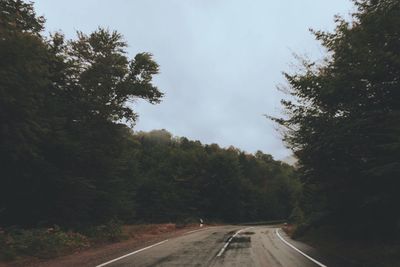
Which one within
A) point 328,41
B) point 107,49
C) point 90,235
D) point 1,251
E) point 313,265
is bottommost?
point 313,265

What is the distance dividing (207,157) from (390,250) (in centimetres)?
7579

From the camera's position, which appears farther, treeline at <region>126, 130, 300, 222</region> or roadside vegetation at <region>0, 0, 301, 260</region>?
treeline at <region>126, 130, 300, 222</region>

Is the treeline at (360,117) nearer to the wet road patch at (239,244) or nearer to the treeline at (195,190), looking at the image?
the wet road patch at (239,244)

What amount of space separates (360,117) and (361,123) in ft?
2.25

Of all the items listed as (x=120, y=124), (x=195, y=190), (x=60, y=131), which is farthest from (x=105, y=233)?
(x=195, y=190)

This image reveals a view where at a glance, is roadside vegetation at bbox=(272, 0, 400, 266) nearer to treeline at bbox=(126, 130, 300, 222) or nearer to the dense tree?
the dense tree

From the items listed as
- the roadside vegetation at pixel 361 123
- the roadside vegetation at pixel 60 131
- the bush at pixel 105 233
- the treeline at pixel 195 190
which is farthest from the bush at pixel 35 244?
the treeline at pixel 195 190

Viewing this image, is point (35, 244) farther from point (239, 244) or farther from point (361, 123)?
point (361, 123)

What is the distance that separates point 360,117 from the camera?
15555 millimetres

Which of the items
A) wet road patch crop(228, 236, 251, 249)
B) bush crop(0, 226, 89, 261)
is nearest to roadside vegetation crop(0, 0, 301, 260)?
bush crop(0, 226, 89, 261)

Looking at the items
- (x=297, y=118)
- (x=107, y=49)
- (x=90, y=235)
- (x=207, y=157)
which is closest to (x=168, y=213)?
(x=207, y=157)

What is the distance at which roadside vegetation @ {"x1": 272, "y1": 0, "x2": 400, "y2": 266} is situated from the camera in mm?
14602

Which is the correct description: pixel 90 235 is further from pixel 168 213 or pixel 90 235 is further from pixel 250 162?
pixel 250 162

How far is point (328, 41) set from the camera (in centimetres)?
1722
